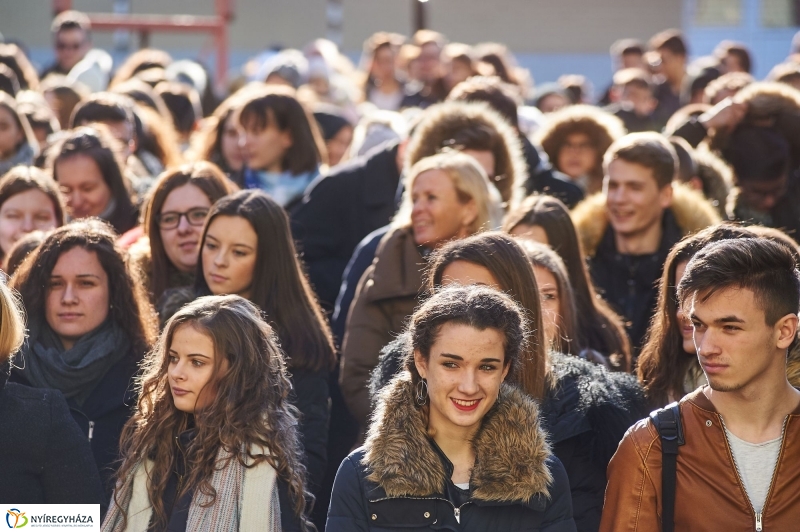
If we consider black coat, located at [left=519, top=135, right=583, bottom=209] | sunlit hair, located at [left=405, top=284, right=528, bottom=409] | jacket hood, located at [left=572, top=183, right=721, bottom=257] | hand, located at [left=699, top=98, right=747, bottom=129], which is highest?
hand, located at [left=699, top=98, right=747, bottom=129]

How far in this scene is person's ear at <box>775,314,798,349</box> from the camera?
330cm

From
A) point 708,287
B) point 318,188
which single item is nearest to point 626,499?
point 708,287

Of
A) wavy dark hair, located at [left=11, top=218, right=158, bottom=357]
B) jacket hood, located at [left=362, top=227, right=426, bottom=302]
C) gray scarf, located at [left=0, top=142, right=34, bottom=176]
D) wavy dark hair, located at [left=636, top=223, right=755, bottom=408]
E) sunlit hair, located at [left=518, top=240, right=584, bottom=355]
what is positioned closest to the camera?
wavy dark hair, located at [left=636, top=223, right=755, bottom=408]

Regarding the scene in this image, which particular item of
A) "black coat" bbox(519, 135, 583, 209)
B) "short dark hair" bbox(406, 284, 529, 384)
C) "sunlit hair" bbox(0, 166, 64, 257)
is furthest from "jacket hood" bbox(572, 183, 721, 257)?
"sunlit hair" bbox(0, 166, 64, 257)

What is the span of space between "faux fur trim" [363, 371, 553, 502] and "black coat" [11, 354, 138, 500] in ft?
4.10

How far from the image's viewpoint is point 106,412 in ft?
14.3

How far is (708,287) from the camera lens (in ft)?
10.9

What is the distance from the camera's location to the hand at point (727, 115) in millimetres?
6879

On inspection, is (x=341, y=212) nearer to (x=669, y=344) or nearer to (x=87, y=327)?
(x=87, y=327)

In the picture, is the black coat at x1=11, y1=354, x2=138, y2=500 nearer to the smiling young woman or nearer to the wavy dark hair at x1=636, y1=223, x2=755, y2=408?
the smiling young woman

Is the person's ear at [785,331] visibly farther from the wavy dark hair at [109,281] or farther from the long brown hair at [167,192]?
the long brown hair at [167,192]

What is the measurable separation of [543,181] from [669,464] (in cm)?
358

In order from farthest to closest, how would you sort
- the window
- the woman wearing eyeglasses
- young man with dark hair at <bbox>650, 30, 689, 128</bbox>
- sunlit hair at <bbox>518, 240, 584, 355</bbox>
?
the window, young man with dark hair at <bbox>650, 30, 689, 128</bbox>, the woman wearing eyeglasses, sunlit hair at <bbox>518, 240, 584, 355</bbox>

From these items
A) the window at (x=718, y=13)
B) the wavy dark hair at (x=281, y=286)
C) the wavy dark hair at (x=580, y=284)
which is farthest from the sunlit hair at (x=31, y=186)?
the window at (x=718, y=13)
